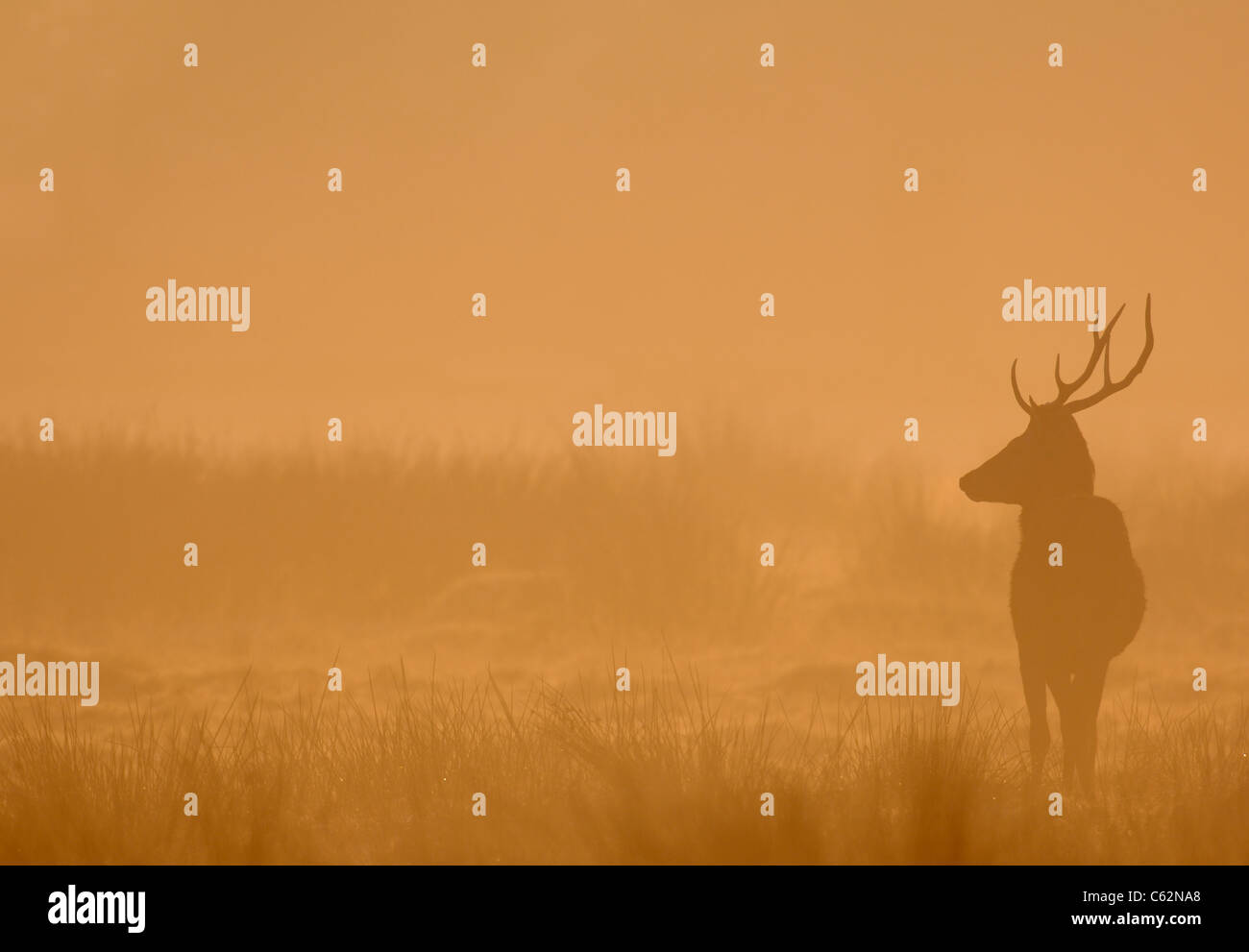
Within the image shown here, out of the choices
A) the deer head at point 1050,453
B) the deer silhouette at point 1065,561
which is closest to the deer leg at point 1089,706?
the deer silhouette at point 1065,561

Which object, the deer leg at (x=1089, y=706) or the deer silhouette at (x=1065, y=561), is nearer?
the deer leg at (x=1089, y=706)

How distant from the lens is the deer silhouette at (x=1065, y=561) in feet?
31.6

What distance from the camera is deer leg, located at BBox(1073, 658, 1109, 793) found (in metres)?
9.18

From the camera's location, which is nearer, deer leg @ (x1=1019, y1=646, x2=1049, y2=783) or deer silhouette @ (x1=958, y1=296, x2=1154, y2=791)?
deer leg @ (x1=1019, y1=646, x2=1049, y2=783)

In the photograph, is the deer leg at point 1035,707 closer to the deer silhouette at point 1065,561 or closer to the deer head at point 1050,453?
the deer silhouette at point 1065,561

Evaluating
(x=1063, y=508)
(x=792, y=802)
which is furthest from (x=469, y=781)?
(x=1063, y=508)

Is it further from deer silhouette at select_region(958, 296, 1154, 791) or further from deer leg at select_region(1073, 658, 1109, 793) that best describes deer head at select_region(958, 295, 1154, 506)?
deer leg at select_region(1073, 658, 1109, 793)

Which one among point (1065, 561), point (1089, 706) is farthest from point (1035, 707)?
point (1065, 561)

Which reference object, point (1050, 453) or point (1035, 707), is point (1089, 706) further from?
point (1050, 453)

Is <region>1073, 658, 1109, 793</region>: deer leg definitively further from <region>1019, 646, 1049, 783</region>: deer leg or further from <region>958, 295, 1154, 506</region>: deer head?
<region>958, 295, 1154, 506</region>: deer head

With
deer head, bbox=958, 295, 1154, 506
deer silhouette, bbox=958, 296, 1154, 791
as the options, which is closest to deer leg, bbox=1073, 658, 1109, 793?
deer silhouette, bbox=958, 296, 1154, 791

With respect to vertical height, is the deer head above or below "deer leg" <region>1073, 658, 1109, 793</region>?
above
